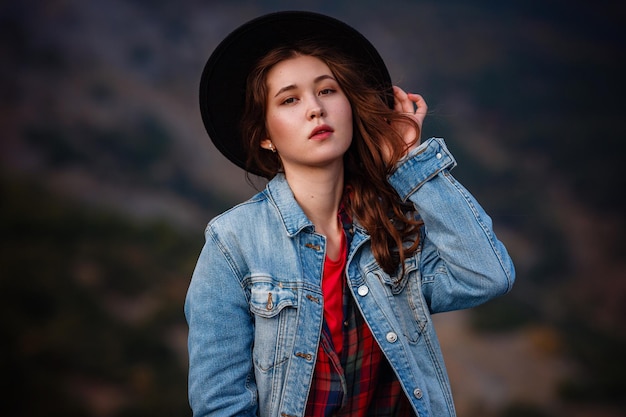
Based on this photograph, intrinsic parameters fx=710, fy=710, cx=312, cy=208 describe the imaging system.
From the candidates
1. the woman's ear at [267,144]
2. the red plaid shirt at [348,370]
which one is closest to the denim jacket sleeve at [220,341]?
the red plaid shirt at [348,370]

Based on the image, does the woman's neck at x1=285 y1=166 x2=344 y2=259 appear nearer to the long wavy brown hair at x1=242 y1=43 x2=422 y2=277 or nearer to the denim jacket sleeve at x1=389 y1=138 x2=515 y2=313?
the long wavy brown hair at x1=242 y1=43 x2=422 y2=277

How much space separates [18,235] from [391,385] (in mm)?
2229

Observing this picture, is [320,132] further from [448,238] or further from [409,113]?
[448,238]

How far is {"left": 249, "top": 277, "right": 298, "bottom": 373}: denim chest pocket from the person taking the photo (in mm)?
1688

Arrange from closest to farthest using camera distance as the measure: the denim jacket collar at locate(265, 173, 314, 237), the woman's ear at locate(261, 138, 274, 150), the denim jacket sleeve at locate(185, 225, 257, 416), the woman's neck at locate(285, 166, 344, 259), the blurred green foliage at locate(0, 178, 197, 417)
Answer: the denim jacket sleeve at locate(185, 225, 257, 416) < the denim jacket collar at locate(265, 173, 314, 237) < the woman's neck at locate(285, 166, 344, 259) < the woman's ear at locate(261, 138, 274, 150) < the blurred green foliage at locate(0, 178, 197, 417)

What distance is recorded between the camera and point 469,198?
70.2 inches

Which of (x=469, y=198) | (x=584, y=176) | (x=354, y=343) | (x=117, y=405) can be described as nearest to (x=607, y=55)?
(x=584, y=176)

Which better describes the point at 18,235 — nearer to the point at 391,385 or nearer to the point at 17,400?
the point at 17,400

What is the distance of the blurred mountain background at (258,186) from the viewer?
336 centimetres

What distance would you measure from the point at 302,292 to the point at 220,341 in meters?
0.23

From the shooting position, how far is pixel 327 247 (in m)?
1.87

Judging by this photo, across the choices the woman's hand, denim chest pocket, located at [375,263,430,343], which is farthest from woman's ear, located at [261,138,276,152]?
denim chest pocket, located at [375,263,430,343]

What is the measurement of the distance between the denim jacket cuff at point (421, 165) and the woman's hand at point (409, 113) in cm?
Answer: 6

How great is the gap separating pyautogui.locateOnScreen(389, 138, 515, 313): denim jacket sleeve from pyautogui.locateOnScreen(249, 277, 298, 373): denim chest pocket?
38cm
